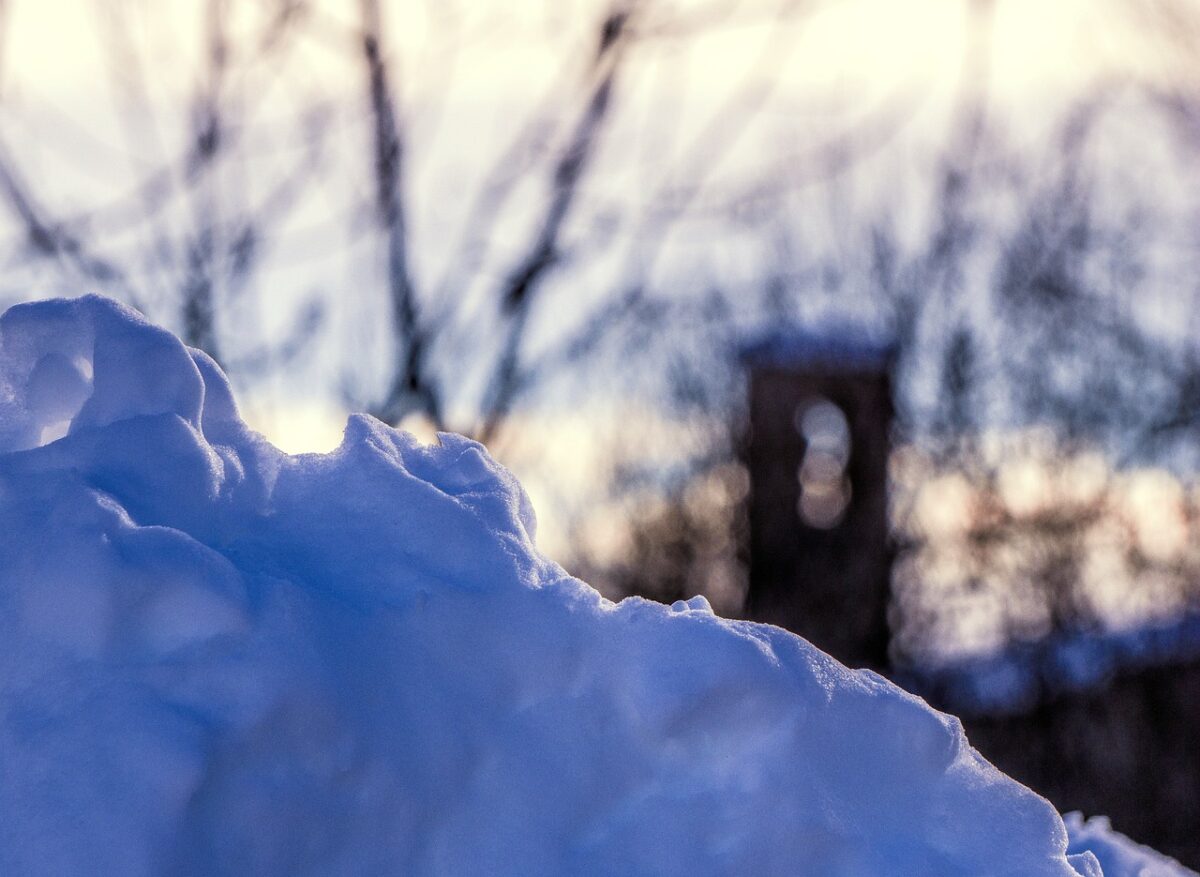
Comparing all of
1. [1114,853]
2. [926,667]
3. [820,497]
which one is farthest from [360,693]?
[820,497]

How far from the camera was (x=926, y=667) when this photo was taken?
14.3 m

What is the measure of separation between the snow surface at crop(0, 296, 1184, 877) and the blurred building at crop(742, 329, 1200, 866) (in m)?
12.2

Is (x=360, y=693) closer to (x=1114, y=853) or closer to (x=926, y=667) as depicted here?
(x=1114, y=853)

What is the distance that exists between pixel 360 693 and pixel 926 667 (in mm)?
13716

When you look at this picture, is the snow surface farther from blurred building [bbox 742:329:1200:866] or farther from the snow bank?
blurred building [bbox 742:329:1200:866]

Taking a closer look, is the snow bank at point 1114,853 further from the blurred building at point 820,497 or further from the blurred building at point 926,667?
the blurred building at point 820,497

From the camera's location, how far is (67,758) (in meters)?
1.05

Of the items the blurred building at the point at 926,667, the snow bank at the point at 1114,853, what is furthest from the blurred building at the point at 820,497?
the snow bank at the point at 1114,853

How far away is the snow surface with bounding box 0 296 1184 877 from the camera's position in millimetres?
1075

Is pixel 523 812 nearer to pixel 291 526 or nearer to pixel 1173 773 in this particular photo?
pixel 291 526

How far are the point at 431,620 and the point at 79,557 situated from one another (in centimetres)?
27

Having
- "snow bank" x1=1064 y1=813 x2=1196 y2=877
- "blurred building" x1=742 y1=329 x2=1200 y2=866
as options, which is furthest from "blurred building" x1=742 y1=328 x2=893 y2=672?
"snow bank" x1=1064 y1=813 x2=1196 y2=877

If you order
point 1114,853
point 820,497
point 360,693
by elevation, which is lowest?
point 820,497

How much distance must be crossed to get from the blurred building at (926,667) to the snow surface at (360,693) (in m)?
12.2
